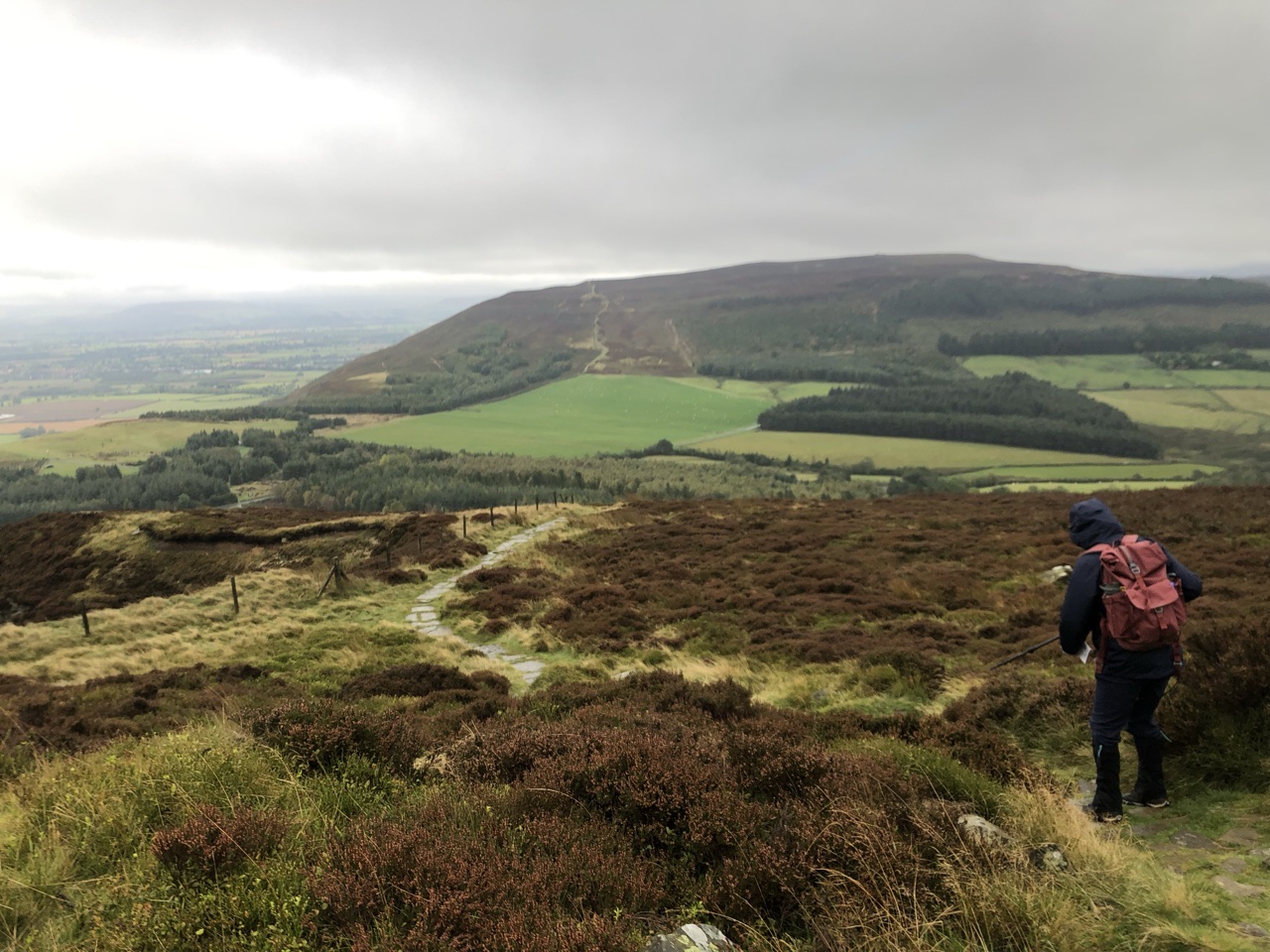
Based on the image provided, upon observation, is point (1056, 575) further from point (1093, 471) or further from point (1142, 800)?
point (1093, 471)

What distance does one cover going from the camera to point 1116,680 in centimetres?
571

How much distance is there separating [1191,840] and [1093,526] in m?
2.56

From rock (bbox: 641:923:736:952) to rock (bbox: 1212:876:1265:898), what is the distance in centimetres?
Result: 335

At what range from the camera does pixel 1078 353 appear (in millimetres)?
189625

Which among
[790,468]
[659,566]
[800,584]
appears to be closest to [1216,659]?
[800,584]

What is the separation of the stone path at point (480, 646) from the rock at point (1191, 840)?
34.4 ft

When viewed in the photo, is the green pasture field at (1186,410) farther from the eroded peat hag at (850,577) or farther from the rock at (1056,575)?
the rock at (1056,575)

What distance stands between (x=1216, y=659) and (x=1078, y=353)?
223m

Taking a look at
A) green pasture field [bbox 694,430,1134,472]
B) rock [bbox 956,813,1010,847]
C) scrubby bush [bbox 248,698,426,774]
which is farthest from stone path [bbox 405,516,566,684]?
green pasture field [bbox 694,430,1134,472]

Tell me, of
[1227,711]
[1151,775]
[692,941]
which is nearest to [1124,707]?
[1151,775]

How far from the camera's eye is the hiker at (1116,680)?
5.59 metres

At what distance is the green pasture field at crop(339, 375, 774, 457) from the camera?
12439 centimetres

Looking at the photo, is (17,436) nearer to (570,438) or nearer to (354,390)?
(354,390)

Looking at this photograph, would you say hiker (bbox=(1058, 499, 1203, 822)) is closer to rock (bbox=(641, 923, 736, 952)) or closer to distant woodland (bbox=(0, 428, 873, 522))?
rock (bbox=(641, 923, 736, 952))
